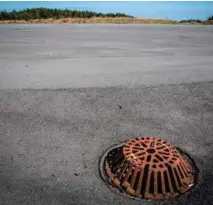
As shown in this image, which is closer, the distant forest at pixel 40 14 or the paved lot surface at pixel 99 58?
the paved lot surface at pixel 99 58

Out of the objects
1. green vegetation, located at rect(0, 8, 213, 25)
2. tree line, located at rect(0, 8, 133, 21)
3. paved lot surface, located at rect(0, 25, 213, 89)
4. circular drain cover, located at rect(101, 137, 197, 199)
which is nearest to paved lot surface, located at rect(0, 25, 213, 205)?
paved lot surface, located at rect(0, 25, 213, 89)

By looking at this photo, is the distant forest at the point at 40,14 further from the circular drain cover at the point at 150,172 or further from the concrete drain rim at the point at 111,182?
the circular drain cover at the point at 150,172

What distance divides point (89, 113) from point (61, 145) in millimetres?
1086

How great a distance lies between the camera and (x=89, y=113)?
4754 millimetres

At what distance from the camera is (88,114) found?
472 centimetres

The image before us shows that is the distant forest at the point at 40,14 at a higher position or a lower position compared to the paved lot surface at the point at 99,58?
higher

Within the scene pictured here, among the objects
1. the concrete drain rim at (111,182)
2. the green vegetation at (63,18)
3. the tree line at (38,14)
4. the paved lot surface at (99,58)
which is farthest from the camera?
the tree line at (38,14)

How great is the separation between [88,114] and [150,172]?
6.62 feet

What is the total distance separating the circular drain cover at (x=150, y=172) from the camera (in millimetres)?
2924

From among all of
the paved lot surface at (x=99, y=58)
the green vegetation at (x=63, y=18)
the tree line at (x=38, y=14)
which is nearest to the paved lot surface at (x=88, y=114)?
the paved lot surface at (x=99, y=58)

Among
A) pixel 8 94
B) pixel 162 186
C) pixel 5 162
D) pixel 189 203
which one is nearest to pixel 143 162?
pixel 162 186

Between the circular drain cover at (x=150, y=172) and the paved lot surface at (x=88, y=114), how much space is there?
13cm

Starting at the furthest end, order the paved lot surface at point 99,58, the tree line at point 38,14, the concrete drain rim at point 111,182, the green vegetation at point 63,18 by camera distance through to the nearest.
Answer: the tree line at point 38,14 < the green vegetation at point 63,18 < the paved lot surface at point 99,58 < the concrete drain rim at point 111,182

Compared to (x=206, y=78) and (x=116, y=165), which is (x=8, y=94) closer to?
(x=116, y=165)
